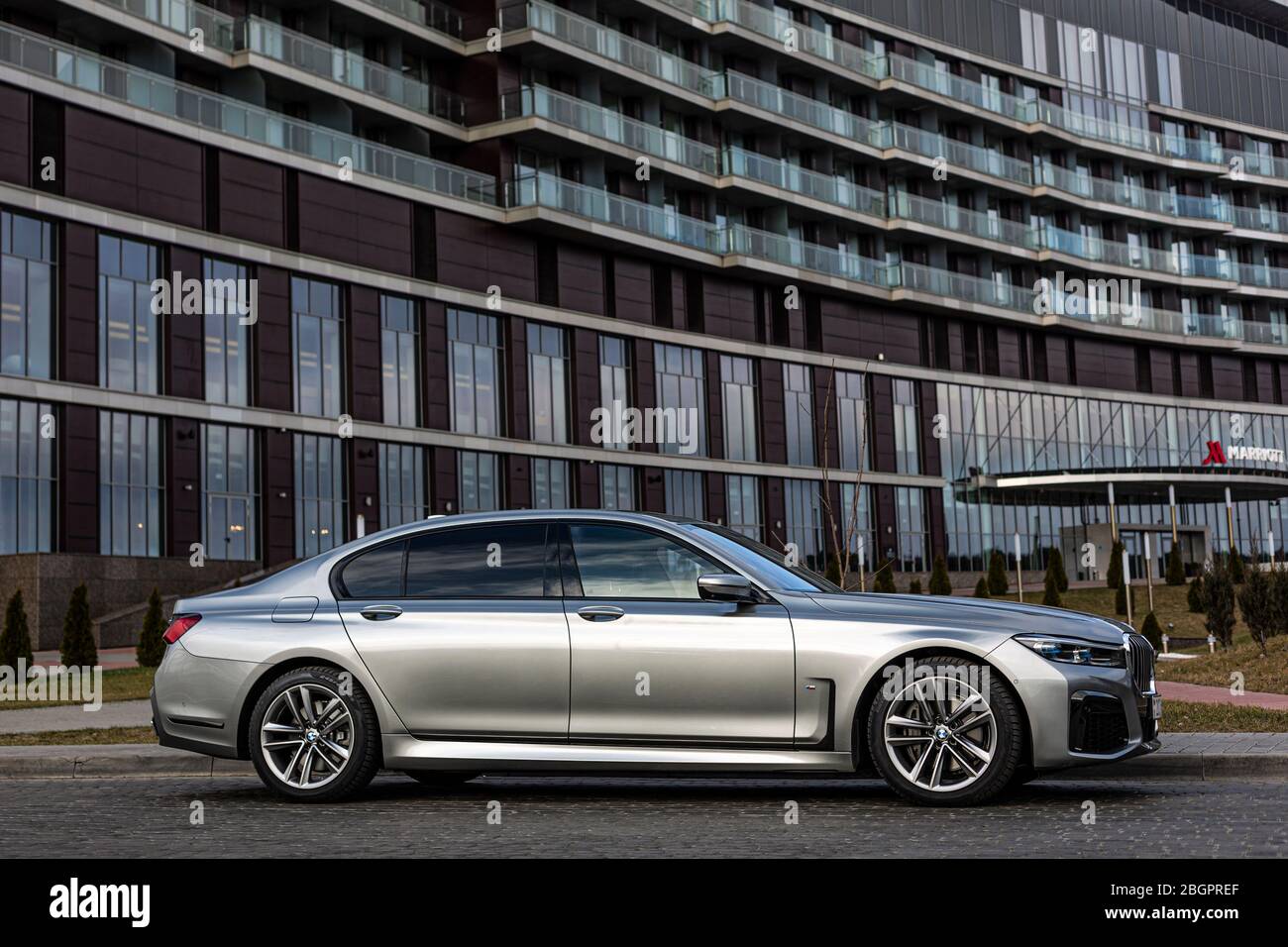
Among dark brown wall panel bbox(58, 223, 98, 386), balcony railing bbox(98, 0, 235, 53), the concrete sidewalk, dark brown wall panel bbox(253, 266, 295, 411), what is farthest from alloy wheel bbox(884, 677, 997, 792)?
dark brown wall panel bbox(253, 266, 295, 411)

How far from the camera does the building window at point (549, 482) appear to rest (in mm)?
51906

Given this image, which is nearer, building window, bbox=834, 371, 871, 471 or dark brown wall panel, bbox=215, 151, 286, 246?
dark brown wall panel, bbox=215, 151, 286, 246

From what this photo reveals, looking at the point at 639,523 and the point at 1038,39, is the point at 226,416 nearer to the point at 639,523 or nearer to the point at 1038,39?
the point at 639,523

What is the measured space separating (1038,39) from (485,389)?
114ft

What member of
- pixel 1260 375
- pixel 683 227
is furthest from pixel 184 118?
pixel 1260 375

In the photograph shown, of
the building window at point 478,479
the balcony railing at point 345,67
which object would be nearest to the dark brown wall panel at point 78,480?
the balcony railing at point 345,67

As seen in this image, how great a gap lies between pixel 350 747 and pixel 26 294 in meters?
33.1

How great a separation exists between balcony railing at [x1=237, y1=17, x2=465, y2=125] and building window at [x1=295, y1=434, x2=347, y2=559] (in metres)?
10.5

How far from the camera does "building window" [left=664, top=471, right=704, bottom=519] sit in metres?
56.0

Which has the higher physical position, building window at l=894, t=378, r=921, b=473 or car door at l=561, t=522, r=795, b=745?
building window at l=894, t=378, r=921, b=473

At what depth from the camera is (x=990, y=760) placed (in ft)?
28.1

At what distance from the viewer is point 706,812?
28.8 ft

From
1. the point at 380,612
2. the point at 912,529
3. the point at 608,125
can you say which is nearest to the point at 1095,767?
the point at 380,612

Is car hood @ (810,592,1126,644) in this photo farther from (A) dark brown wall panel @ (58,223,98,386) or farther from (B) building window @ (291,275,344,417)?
(B) building window @ (291,275,344,417)
